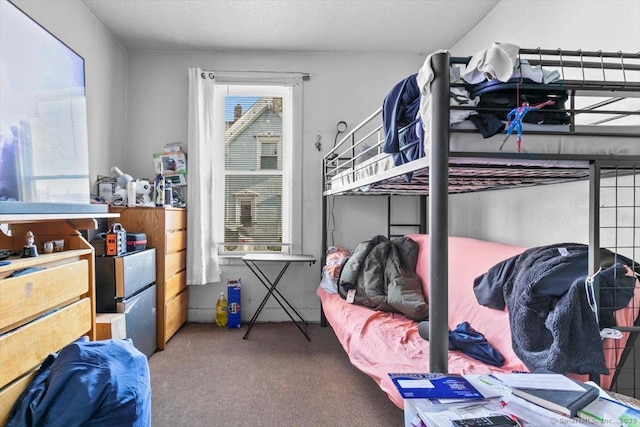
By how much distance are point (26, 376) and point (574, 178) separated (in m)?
2.54

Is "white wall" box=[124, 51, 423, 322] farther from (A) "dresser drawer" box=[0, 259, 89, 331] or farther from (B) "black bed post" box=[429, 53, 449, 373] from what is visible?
(B) "black bed post" box=[429, 53, 449, 373]

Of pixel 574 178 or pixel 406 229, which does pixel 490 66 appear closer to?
pixel 574 178

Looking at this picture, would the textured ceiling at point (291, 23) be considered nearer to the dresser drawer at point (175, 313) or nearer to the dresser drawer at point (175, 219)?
the dresser drawer at point (175, 219)

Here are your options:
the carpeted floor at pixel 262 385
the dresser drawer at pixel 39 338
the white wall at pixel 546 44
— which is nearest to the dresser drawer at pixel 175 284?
the carpeted floor at pixel 262 385

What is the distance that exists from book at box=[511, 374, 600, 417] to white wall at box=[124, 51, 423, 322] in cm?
268

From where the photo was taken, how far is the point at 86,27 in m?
2.63

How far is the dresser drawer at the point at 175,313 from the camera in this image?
2807 millimetres

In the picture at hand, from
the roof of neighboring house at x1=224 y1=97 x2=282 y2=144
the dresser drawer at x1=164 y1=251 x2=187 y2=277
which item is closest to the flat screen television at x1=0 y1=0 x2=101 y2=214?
the dresser drawer at x1=164 y1=251 x2=187 y2=277

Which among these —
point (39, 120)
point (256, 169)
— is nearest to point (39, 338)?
point (39, 120)

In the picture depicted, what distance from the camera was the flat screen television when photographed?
5.59ft

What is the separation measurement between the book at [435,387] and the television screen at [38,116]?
1474mm

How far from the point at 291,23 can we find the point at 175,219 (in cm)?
186

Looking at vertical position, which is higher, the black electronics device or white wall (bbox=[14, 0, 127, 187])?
white wall (bbox=[14, 0, 127, 187])

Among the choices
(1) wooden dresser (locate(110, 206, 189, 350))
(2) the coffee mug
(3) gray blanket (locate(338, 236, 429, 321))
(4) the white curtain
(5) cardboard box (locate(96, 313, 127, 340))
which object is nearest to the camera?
(2) the coffee mug
